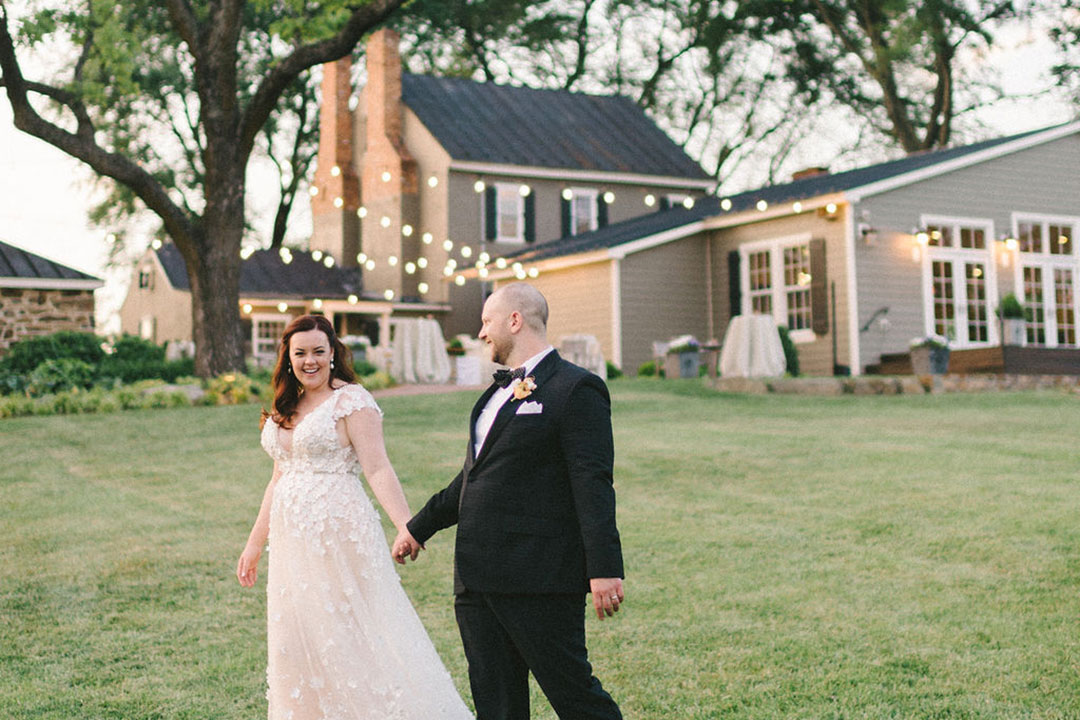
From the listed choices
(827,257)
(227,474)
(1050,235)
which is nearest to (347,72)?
(827,257)

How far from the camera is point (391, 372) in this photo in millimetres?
23031

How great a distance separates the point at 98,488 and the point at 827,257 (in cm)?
1455

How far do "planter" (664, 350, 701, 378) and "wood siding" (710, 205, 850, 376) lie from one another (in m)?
2.22

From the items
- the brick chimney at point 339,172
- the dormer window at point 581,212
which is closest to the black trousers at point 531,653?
the dormer window at point 581,212

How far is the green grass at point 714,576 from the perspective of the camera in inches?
208

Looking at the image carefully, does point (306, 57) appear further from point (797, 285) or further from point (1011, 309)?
point (1011, 309)

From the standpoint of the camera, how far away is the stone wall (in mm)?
23312

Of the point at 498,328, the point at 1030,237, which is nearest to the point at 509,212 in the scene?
the point at 1030,237

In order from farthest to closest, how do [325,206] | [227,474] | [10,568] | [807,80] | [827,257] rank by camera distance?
1. [807,80]
2. [325,206]
3. [827,257]
4. [227,474]
5. [10,568]

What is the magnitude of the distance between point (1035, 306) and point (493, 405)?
2157 cm

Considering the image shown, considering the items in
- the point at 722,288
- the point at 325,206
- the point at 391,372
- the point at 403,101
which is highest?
the point at 403,101

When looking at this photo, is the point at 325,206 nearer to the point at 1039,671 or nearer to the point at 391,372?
the point at 391,372

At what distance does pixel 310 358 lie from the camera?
4367mm

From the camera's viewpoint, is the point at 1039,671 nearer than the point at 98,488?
Yes
